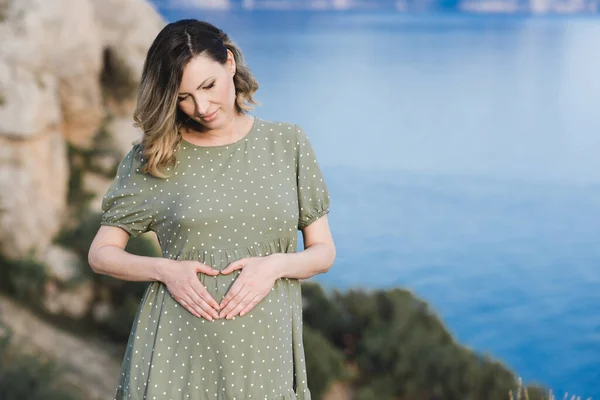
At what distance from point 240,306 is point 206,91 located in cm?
48

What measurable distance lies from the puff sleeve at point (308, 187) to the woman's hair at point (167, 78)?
0.29m

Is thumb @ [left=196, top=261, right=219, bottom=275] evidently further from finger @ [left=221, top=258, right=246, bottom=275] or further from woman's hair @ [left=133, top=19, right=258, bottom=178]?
woman's hair @ [left=133, top=19, right=258, bottom=178]

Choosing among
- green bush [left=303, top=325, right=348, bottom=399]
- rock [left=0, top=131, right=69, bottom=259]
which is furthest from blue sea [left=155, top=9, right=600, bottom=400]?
rock [left=0, top=131, right=69, bottom=259]

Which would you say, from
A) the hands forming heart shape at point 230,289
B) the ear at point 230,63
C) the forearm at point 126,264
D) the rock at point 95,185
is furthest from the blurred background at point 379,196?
the ear at point 230,63

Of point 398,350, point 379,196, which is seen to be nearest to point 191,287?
point 398,350

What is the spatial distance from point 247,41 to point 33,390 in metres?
41.3

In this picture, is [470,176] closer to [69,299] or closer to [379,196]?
[379,196]

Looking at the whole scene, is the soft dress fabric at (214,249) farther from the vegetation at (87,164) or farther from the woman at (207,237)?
the vegetation at (87,164)

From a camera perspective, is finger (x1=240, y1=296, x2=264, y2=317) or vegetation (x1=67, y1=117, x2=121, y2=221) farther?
vegetation (x1=67, y1=117, x2=121, y2=221)

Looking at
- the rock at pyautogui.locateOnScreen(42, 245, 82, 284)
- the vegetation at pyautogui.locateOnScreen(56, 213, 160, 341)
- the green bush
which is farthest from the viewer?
the vegetation at pyautogui.locateOnScreen(56, 213, 160, 341)

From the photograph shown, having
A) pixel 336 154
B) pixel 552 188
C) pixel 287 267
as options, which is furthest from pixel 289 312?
pixel 336 154

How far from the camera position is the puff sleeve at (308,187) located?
6.59 ft

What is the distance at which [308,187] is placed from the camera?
202 centimetres

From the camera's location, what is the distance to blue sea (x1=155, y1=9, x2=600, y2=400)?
18562 millimetres
